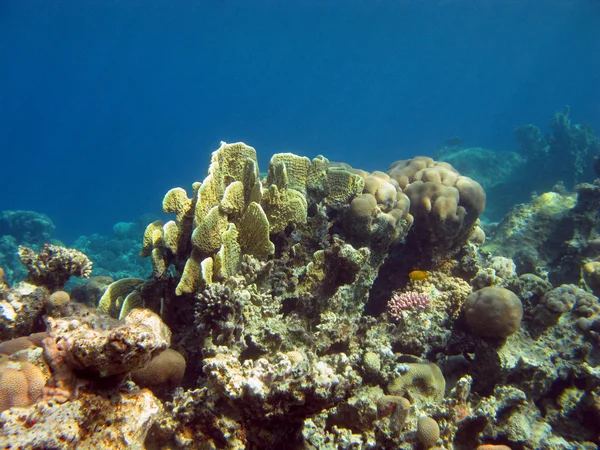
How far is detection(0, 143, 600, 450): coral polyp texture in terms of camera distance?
217cm

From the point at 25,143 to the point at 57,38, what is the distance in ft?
165

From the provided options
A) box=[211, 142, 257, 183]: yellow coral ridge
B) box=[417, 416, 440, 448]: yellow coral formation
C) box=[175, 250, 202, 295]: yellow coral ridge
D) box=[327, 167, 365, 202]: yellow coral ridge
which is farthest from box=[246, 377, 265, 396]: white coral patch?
box=[327, 167, 365, 202]: yellow coral ridge

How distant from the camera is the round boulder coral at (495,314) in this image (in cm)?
433

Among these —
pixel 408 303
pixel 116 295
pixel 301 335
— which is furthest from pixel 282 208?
pixel 408 303

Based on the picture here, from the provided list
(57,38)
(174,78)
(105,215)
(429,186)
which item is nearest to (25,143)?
(57,38)

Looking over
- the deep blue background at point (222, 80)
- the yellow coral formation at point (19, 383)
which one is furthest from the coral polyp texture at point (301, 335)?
the deep blue background at point (222, 80)

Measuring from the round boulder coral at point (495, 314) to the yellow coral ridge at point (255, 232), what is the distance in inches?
112

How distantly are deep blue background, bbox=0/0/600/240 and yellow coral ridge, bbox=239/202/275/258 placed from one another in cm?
4599

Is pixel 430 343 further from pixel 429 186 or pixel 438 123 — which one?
pixel 438 123

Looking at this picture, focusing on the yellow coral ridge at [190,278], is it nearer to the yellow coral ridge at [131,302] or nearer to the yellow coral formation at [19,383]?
the yellow coral ridge at [131,302]

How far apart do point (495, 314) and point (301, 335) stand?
2529 mm

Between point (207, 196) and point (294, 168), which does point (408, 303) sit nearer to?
point (294, 168)

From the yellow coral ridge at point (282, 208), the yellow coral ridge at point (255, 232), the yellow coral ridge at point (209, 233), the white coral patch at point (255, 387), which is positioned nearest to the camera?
the white coral patch at point (255, 387)

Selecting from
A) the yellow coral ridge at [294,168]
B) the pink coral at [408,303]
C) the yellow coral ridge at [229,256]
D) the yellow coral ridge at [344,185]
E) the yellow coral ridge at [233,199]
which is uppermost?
the yellow coral ridge at [294,168]
